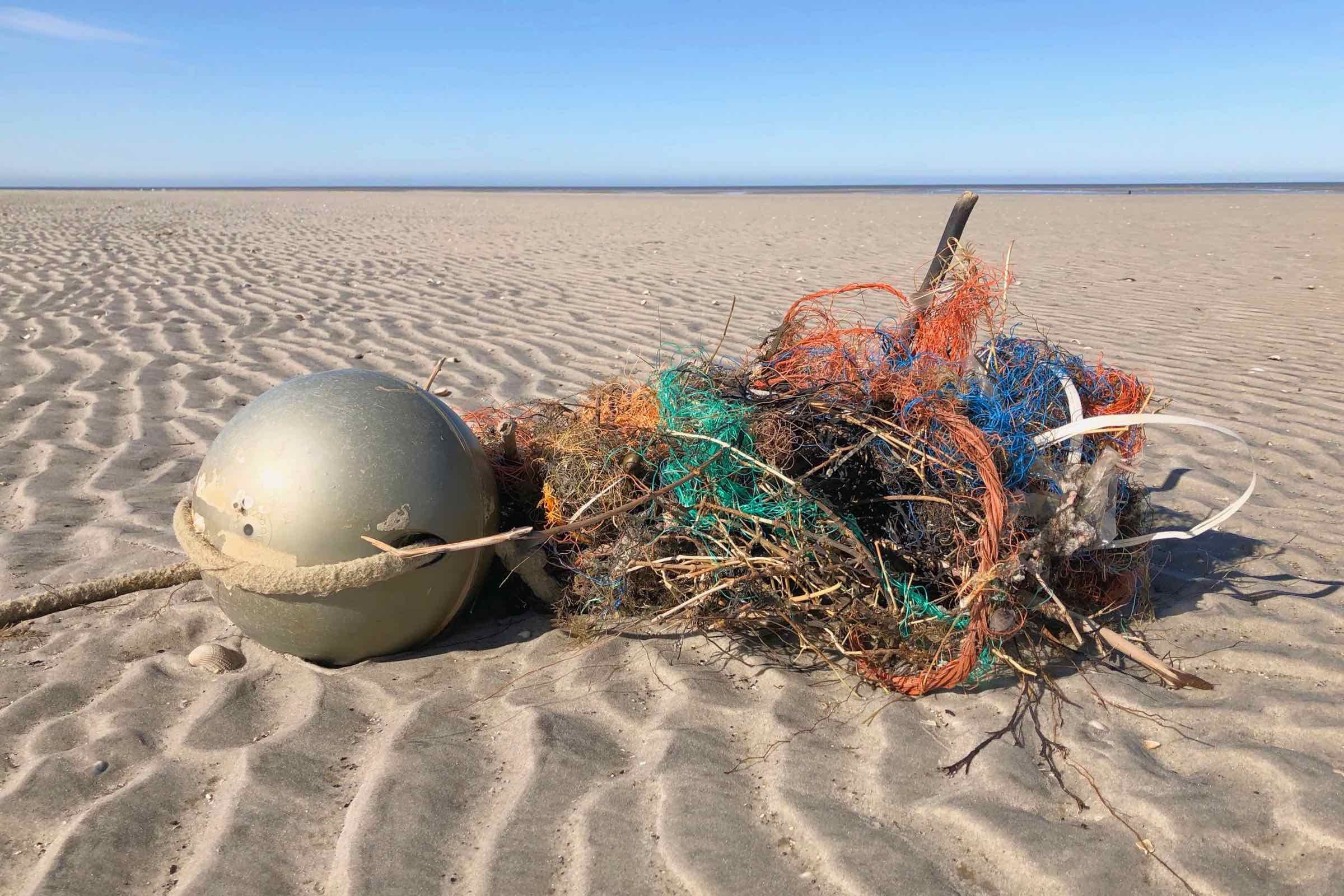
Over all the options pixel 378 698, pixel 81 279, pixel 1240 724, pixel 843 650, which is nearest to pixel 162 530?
pixel 378 698

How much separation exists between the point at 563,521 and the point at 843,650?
1007 millimetres

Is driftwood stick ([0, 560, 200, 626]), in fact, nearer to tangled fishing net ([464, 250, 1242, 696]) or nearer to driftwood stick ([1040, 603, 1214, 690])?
tangled fishing net ([464, 250, 1242, 696])

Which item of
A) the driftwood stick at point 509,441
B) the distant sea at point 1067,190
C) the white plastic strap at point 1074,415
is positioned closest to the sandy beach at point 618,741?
the driftwood stick at point 509,441

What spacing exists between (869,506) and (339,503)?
163cm

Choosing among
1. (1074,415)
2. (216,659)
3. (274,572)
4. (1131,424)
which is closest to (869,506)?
(1074,415)

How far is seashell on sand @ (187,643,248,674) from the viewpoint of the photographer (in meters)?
2.98

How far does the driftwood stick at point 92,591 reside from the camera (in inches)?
127

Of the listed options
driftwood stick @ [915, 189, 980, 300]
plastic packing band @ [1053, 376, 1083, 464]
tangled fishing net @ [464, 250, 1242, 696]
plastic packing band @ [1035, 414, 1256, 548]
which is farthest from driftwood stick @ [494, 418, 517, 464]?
plastic packing band @ [1053, 376, 1083, 464]

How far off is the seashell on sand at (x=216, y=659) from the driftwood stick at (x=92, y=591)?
29 cm

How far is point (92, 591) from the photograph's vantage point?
3311mm

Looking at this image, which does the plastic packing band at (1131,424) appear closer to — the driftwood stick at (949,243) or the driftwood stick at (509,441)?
the driftwood stick at (949,243)

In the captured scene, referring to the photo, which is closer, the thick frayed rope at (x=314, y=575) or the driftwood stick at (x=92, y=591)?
the thick frayed rope at (x=314, y=575)

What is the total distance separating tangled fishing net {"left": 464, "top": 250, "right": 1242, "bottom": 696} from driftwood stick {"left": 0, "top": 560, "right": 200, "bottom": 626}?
1315mm

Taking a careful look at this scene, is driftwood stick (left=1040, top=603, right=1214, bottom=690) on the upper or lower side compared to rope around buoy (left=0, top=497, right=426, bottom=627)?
lower
